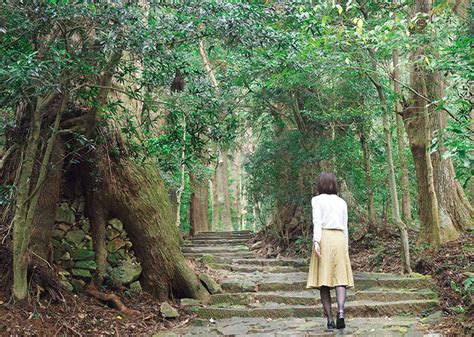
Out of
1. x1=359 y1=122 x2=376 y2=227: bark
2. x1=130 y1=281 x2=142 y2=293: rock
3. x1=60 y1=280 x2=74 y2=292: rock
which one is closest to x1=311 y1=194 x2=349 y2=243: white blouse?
x1=130 y1=281 x2=142 y2=293: rock

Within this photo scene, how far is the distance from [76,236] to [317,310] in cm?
365

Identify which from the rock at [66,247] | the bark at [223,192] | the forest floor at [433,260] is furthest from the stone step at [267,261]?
the bark at [223,192]

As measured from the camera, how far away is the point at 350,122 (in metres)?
9.95

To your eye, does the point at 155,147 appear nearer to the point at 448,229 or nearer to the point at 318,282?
the point at 318,282

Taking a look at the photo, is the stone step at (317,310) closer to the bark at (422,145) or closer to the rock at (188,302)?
the rock at (188,302)

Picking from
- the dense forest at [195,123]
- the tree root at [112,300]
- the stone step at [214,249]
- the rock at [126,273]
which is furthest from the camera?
the stone step at [214,249]

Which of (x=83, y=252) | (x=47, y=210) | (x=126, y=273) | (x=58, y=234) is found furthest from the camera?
(x=126, y=273)

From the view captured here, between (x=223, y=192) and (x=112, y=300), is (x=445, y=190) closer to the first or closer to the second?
(x=112, y=300)

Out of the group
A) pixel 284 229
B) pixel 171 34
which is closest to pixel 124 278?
pixel 171 34

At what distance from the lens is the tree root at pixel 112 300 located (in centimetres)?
615

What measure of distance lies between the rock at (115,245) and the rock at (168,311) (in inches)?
47.6

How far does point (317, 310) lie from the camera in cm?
640

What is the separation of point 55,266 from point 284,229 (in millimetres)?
6664

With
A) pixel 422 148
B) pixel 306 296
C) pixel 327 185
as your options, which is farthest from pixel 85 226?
pixel 422 148
